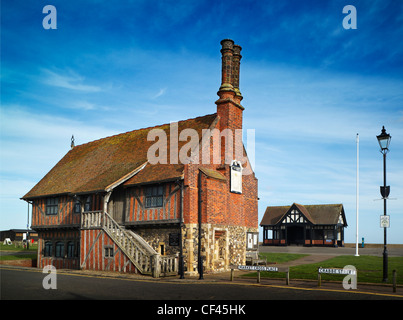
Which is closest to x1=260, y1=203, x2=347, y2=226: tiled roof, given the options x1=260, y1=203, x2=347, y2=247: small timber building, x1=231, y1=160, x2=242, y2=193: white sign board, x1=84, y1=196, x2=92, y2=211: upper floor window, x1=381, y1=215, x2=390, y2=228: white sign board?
x1=260, y1=203, x2=347, y2=247: small timber building

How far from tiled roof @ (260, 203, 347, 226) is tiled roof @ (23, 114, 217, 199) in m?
28.1

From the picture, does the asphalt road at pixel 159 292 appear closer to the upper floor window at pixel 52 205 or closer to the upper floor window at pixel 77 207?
the upper floor window at pixel 77 207

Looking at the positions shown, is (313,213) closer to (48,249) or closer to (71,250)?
(71,250)

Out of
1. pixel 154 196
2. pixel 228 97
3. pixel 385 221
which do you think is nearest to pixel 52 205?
pixel 154 196

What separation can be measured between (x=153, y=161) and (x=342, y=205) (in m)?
34.4

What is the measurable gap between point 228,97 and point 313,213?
104 ft

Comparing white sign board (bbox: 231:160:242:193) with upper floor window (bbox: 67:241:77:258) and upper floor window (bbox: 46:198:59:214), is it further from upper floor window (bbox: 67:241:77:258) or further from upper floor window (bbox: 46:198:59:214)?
upper floor window (bbox: 46:198:59:214)

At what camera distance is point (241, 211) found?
24.2 metres

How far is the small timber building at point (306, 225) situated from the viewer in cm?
4838

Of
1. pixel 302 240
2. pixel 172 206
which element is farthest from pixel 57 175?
pixel 302 240

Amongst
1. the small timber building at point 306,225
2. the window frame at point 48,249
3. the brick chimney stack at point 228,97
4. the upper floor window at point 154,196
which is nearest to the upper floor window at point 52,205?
the window frame at point 48,249

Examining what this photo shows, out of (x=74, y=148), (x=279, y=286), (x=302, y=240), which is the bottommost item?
(x=302, y=240)
